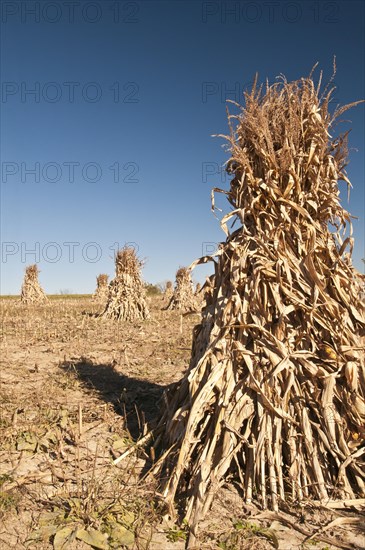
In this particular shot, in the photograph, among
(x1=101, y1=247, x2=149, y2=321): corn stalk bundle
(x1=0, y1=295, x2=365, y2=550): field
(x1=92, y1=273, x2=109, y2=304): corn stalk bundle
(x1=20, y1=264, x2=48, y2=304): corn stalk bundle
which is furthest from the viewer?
(x1=92, y1=273, x2=109, y2=304): corn stalk bundle

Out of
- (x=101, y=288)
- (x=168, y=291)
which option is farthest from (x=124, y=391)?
(x=168, y=291)

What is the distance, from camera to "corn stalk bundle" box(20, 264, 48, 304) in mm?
26453

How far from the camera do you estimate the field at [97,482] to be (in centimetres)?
318

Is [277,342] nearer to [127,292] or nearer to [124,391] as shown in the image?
[124,391]

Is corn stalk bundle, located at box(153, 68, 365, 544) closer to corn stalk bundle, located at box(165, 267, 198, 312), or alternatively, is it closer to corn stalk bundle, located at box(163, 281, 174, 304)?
corn stalk bundle, located at box(165, 267, 198, 312)

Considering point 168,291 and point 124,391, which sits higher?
point 168,291

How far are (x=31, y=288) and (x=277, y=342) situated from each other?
24819mm

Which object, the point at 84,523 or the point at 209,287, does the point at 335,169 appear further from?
the point at 84,523

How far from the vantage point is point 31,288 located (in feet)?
A: 87.6

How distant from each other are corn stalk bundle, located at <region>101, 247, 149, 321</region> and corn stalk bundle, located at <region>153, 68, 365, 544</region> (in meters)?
11.4

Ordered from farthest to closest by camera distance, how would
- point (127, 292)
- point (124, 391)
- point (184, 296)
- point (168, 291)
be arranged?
point (168, 291), point (184, 296), point (127, 292), point (124, 391)

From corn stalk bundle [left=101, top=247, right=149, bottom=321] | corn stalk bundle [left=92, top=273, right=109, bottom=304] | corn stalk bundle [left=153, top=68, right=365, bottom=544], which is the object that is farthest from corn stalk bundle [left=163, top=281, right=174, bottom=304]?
corn stalk bundle [left=153, top=68, right=365, bottom=544]

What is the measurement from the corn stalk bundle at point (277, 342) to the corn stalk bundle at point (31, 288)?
23.4 metres

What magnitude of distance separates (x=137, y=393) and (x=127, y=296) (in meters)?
9.90
